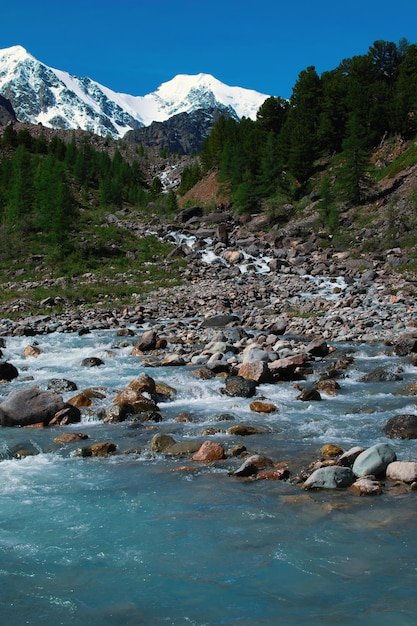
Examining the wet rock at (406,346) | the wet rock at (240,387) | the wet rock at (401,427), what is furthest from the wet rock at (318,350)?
the wet rock at (401,427)

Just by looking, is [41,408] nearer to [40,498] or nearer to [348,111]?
[40,498]

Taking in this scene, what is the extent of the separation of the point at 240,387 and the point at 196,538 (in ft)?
24.3

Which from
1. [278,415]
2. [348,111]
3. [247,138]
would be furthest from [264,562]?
[247,138]

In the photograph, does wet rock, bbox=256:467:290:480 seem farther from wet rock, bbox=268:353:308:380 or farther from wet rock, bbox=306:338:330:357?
wet rock, bbox=306:338:330:357

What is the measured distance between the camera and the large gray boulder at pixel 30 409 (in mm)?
12445

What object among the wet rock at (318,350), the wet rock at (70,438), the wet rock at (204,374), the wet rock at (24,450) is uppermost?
the wet rock at (318,350)

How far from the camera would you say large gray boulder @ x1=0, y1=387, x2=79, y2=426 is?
1245 centimetres

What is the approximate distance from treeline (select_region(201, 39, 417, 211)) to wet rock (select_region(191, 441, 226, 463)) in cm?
3719

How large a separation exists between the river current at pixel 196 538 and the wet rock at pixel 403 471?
13.7 inches

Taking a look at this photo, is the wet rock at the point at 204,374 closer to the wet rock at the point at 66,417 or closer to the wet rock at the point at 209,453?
the wet rock at the point at 66,417

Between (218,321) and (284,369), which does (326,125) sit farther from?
(284,369)

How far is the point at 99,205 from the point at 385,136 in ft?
113

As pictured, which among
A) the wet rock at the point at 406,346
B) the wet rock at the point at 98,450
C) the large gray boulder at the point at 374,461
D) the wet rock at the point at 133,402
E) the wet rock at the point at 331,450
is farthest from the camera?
the wet rock at the point at 406,346

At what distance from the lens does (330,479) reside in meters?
8.19
